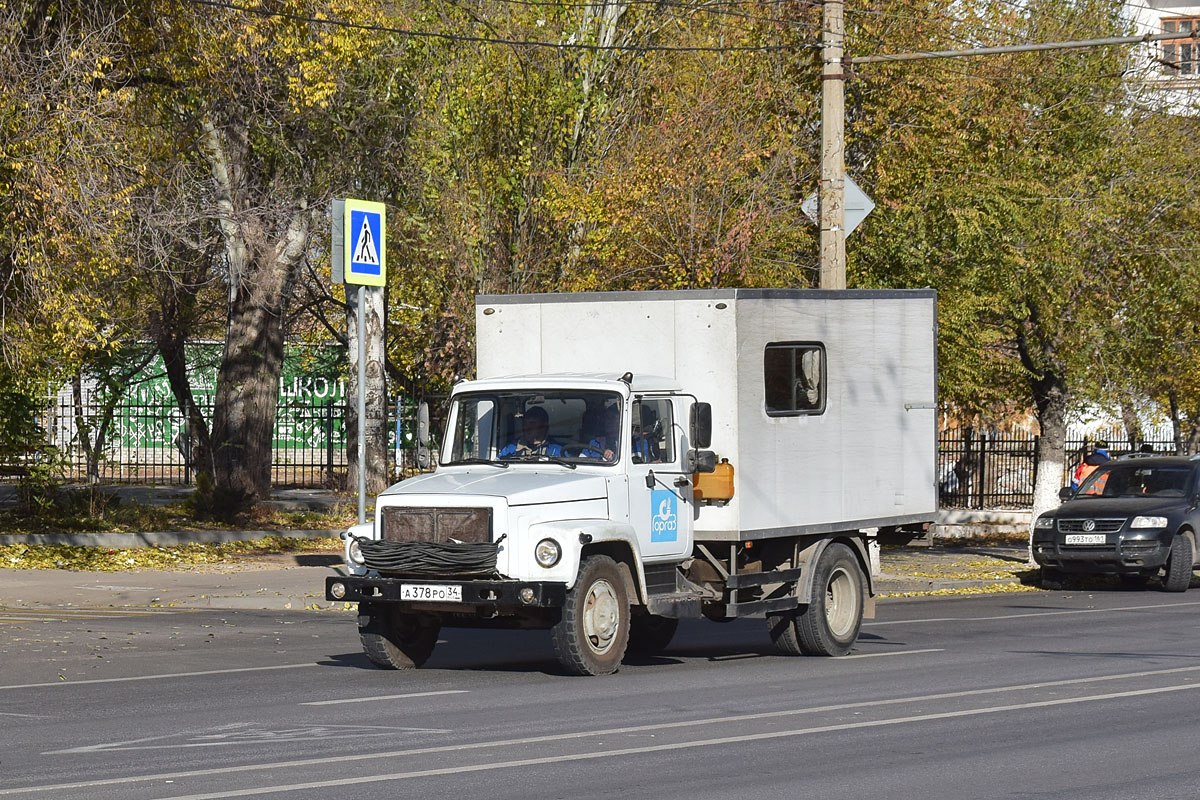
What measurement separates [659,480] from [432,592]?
213 centimetres

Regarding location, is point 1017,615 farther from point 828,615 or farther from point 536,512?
point 536,512

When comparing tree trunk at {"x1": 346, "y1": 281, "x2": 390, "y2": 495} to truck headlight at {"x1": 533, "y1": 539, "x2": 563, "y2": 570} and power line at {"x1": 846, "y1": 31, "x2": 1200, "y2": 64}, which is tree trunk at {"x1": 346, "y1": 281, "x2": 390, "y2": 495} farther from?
truck headlight at {"x1": 533, "y1": 539, "x2": 563, "y2": 570}

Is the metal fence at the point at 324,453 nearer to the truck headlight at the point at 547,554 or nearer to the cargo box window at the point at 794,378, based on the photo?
the cargo box window at the point at 794,378

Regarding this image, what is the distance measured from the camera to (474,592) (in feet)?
40.7

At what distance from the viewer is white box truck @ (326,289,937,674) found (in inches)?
497

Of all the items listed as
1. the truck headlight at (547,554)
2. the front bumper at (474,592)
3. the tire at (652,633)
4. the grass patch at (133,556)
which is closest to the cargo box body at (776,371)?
the tire at (652,633)

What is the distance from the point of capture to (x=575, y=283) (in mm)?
23406

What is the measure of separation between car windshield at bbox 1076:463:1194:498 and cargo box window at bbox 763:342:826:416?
433 inches

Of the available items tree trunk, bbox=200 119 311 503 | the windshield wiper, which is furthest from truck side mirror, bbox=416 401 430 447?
→ tree trunk, bbox=200 119 311 503

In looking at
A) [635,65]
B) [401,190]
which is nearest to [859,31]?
[635,65]

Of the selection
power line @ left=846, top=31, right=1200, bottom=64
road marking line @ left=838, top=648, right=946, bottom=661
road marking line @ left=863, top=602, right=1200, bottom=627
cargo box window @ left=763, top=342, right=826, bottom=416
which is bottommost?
road marking line @ left=863, top=602, right=1200, bottom=627

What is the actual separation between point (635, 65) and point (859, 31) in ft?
10.4

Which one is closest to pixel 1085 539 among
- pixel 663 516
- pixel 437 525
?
pixel 663 516

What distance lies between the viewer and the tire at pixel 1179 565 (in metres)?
22.9
